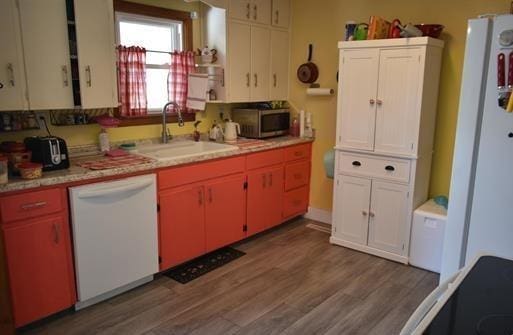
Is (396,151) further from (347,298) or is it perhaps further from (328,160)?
(347,298)

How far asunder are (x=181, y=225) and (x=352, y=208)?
1547 millimetres

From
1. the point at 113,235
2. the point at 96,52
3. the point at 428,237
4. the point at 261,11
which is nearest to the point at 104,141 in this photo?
the point at 96,52

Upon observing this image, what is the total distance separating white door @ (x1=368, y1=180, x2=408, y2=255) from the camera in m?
3.32

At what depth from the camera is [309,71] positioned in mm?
4113

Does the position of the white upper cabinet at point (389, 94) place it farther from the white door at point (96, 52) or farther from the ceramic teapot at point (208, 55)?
the white door at point (96, 52)

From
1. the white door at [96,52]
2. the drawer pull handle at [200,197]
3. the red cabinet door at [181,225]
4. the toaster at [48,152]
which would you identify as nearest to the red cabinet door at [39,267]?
the toaster at [48,152]

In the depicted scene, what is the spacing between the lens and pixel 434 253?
10.5ft

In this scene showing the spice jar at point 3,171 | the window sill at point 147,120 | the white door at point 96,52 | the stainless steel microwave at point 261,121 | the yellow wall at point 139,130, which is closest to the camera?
the spice jar at point 3,171

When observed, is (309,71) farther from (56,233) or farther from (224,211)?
(56,233)

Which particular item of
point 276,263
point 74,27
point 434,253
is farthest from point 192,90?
point 434,253

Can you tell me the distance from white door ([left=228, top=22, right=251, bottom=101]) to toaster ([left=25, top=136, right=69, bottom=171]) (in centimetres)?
168

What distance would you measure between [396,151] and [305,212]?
57.0 inches

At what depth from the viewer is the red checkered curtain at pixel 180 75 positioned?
352 centimetres

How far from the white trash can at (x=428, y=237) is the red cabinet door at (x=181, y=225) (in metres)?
1.74
